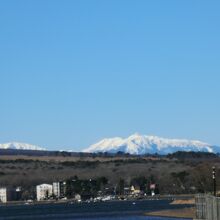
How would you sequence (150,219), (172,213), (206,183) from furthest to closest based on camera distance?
(206,183)
(172,213)
(150,219)

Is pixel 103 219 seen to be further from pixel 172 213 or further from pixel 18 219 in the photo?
pixel 18 219

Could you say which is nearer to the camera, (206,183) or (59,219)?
(59,219)

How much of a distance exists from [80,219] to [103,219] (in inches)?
512

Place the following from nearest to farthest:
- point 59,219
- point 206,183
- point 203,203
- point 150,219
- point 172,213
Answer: point 203,203 → point 150,219 → point 172,213 → point 59,219 → point 206,183

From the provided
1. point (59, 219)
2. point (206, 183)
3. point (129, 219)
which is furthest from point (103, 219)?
point (206, 183)

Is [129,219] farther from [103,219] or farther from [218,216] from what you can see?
[218,216]

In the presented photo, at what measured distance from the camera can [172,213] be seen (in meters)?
143

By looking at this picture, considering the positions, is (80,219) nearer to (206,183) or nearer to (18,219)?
(18,219)

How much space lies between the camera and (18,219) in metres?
162

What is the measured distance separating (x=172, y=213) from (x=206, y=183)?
Result: 42.3 meters

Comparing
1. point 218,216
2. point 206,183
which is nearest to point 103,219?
point 206,183

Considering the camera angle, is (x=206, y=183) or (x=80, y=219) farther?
(x=206, y=183)

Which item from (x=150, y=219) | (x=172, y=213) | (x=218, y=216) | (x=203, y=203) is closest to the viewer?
(x=218, y=216)

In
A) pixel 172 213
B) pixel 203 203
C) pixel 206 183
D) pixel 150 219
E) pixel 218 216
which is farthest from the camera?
pixel 206 183
